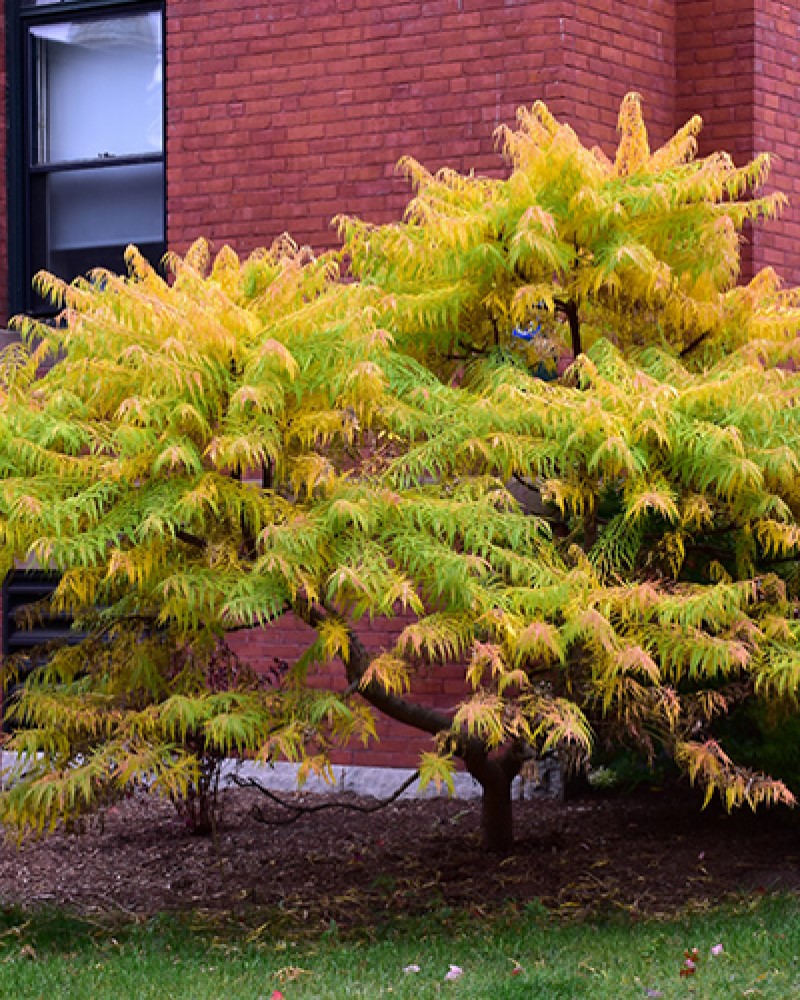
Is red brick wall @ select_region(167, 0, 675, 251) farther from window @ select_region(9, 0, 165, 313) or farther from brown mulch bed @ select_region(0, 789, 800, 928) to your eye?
brown mulch bed @ select_region(0, 789, 800, 928)

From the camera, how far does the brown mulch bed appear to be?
23.9 ft

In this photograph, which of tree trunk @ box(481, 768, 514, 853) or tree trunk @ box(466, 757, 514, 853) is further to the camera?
tree trunk @ box(481, 768, 514, 853)

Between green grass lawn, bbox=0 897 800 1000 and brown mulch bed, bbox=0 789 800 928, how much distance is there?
0.33m

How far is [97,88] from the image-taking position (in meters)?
11.5

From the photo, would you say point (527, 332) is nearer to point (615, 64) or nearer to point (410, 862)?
point (410, 862)

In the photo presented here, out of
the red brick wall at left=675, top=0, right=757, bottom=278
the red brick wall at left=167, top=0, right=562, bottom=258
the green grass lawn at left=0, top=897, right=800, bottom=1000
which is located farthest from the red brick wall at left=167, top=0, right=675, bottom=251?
the green grass lawn at left=0, top=897, right=800, bottom=1000

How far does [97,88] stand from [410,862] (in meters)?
6.20

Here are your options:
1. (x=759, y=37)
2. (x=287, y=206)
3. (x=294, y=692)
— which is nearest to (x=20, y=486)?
(x=294, y=692)

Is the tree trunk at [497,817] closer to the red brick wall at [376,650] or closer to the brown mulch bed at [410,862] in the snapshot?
the brown mulch bed at [410,862]

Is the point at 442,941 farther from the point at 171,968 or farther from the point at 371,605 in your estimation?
the point at 371,605

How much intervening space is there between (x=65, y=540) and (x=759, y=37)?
6.37m

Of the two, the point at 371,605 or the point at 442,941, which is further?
the point at 442,941

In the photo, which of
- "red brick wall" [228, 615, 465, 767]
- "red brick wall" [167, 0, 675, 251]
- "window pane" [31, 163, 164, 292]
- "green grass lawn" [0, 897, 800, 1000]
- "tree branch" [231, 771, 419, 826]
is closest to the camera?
"green grass lawn" [0, 897, 800, 1000]

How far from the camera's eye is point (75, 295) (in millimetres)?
6262
